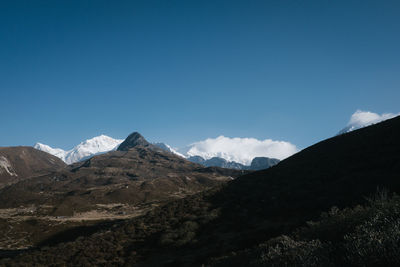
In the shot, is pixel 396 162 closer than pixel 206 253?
No

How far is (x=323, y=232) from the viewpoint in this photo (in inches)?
494

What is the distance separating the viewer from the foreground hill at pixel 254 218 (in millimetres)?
14711

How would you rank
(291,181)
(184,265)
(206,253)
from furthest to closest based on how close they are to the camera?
(291,181) < (206,253) < (184,265)

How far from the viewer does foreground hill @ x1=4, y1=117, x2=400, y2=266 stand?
14.7 m

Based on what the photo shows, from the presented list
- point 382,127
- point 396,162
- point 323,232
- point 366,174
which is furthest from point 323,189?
point 382,127

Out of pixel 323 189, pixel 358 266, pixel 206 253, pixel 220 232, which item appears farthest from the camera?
pixel 323 189

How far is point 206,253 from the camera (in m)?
20.7

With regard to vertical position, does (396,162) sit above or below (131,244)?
above

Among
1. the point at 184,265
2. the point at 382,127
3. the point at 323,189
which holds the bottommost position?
the point at 184,265

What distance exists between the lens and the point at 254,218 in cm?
2723

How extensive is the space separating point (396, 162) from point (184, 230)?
99.9 feet

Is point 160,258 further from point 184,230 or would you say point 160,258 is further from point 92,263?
point 92,263

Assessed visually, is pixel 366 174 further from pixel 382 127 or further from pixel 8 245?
pixel 8 245

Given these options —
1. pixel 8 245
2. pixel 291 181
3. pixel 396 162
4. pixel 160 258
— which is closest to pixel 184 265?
pixel 160 258
